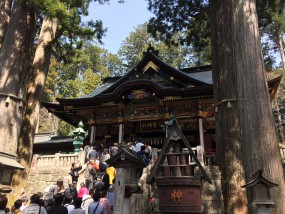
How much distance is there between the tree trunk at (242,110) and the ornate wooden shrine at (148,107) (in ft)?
17.5

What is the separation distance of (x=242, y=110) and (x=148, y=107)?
9.41 metres

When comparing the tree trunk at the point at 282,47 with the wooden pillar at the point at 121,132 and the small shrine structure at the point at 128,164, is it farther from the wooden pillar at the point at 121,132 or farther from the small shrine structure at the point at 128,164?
the small shrine structure at the point at 128,164

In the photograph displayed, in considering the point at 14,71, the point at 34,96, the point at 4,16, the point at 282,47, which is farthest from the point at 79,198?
the point at 282,47

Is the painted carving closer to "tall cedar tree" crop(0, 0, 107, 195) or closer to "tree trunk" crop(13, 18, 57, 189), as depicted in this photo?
"tall cedar tree" crop(0, 0, 107, 195)

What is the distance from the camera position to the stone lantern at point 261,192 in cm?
443

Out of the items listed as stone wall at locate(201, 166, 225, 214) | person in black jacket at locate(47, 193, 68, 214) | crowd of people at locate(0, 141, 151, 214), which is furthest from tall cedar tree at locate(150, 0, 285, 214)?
person in black jacket at locate(47, 193, 68, 214)

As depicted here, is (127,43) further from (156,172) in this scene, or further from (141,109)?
(156,172)

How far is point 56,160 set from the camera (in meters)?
11.5

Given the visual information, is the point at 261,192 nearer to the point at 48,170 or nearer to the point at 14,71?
the point at 14,71

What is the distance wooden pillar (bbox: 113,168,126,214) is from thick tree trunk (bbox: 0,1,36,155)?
466cm

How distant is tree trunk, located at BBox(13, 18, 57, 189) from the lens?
1009 centimetres

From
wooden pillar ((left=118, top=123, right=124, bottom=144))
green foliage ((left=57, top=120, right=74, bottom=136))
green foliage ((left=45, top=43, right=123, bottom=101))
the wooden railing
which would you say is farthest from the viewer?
green foliage ((left=57, top=120, right=74, bottom=136))

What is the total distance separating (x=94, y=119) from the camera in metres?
15.2

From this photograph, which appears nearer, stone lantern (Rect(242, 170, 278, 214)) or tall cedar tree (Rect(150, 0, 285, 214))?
stone lantern (Rect(242, 170, 278, 214))
